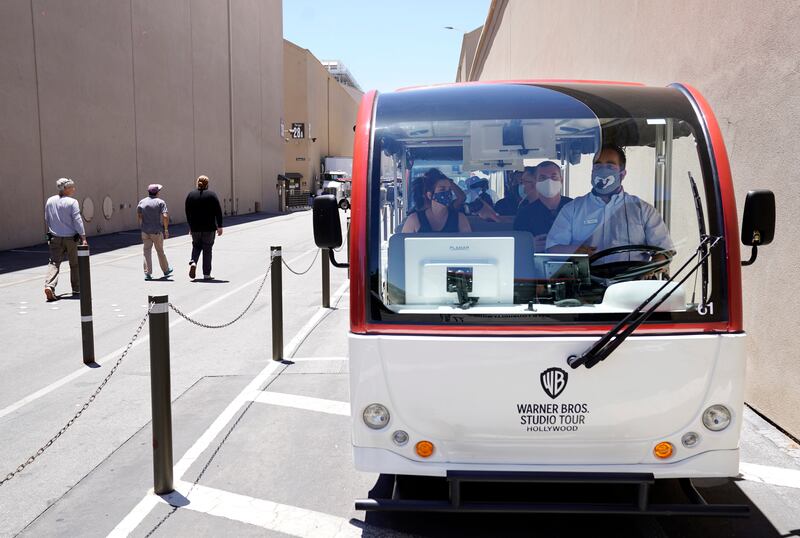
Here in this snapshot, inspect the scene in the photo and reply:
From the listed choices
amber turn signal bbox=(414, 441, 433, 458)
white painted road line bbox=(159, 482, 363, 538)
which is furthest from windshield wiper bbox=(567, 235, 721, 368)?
white painted road line bbox=(159, 482, 363, 538)

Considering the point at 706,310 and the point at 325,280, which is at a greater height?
the point at 706,310

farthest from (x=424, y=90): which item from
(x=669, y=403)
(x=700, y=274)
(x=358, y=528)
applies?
(x=358, y=528)

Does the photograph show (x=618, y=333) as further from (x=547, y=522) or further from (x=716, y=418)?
(x=547, y=522)

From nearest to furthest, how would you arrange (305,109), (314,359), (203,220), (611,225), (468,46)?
(611,225) < (314,359) < (203,220) < (468,46) < (305,109)

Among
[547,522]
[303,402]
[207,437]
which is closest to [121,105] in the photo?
[303,402]

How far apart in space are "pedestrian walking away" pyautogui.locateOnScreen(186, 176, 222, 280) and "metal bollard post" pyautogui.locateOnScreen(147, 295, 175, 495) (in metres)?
10.9

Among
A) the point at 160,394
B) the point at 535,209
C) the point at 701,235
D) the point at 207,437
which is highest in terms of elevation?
the point at 535,209

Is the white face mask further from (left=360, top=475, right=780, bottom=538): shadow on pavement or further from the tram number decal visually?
(left=360, top=475, right=780, bottom=538): shadow on pavement

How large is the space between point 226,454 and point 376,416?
2.01 meters

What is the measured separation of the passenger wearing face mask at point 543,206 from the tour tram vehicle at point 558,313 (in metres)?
0.02

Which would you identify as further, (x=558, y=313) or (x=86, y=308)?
(x=86, y=308)

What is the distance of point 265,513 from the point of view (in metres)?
4.48

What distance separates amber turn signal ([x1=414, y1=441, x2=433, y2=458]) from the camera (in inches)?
151

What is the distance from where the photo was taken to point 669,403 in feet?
12.3
